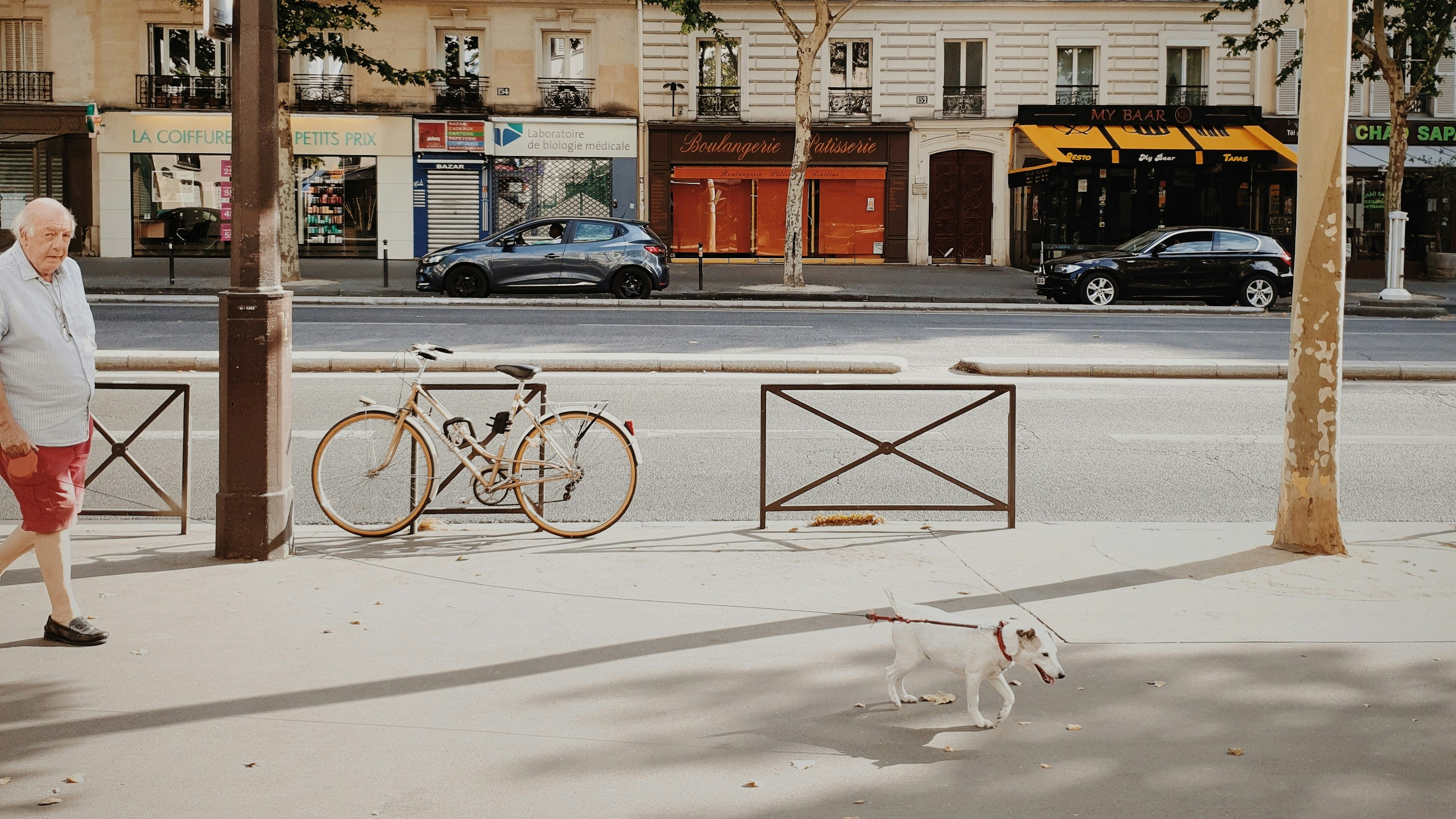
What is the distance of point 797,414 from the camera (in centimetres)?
1198

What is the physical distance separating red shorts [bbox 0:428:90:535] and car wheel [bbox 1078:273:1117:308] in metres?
21.1

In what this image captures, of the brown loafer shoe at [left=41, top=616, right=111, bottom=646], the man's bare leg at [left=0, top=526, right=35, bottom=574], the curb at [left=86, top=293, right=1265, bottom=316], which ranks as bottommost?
the brown loafer shoe at [left=41, top=616, right=111, bottom=646]

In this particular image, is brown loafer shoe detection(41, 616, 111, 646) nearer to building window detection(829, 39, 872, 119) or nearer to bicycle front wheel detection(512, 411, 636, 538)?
bicycle front wheel detection(512, 411, 636, 538)

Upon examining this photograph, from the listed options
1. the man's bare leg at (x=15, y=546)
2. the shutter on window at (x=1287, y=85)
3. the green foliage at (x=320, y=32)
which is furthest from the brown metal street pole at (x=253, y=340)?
the shutter on window at (x=1287, y=85)

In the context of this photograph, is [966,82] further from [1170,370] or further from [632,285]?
[1170,370]

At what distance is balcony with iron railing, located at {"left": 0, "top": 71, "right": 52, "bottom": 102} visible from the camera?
1332 inches

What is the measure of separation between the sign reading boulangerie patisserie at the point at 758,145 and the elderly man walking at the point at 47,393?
3092 cm

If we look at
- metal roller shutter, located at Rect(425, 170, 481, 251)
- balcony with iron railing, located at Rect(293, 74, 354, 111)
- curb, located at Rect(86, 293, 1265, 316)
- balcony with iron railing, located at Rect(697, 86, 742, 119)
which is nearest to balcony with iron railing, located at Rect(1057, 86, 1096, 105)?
balcony with iron railing, located at Rect(697, 86, 742, 119)

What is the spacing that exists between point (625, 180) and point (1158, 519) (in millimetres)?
28522

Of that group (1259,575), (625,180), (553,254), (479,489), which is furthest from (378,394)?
(625,180)

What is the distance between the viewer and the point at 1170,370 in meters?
14.4

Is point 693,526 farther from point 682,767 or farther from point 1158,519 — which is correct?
point 682,767

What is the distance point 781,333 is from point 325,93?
68.2 ft

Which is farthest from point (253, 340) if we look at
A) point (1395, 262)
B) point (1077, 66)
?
point (1077, 66)
